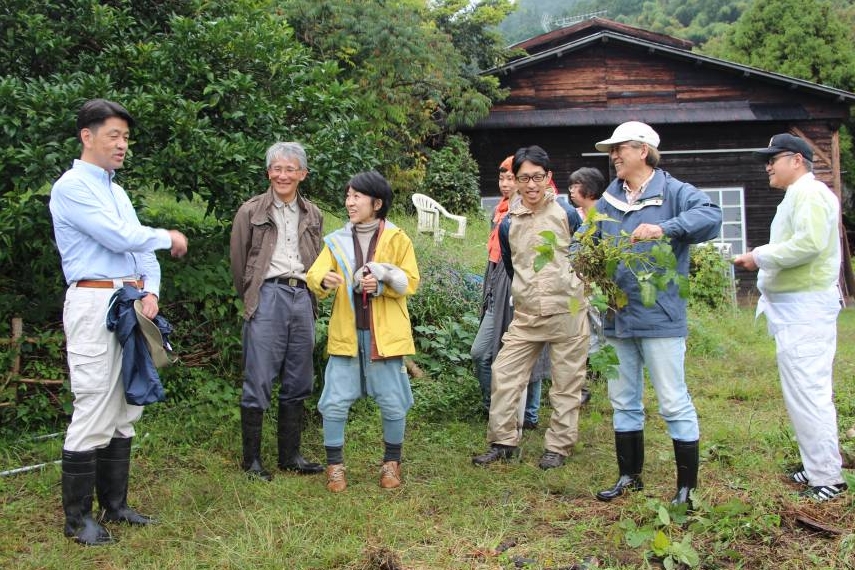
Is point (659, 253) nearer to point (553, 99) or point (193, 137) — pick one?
point (193, 137)

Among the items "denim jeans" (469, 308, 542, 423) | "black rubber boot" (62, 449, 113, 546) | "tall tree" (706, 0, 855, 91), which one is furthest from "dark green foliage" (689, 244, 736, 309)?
"tall tree" (706, 0, 855, 91)

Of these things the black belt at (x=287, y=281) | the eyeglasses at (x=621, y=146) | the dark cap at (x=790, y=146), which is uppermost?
the dark cap at (x=790, y=146)

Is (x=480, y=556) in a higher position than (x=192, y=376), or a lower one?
lower

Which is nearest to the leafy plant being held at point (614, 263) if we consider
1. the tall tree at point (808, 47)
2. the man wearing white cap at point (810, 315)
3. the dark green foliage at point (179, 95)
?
the man wearing white cap at point (810, 315)

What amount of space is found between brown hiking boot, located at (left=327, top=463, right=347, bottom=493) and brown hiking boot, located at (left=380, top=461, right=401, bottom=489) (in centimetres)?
22

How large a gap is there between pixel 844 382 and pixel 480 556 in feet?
16.2

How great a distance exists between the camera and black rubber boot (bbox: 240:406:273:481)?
15.1ft

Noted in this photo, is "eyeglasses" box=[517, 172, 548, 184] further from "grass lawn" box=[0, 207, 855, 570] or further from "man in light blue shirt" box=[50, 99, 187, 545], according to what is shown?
"man in light blue shirt" box=[50, 99, 187, 545]

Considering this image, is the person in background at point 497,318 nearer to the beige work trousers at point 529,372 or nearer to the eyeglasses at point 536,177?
the beige work trousers at point 529,372

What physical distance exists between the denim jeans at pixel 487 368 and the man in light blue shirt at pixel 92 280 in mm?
2373

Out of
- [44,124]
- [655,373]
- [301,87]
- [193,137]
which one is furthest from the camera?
[301,87]

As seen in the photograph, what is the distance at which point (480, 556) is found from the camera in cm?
350

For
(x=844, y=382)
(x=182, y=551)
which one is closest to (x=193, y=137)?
(x=182, y=551)

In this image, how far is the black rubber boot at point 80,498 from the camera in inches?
145
